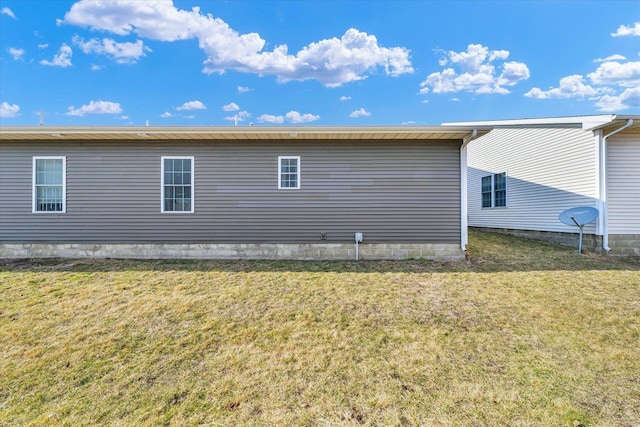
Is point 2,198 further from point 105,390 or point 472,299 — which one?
point 472,299

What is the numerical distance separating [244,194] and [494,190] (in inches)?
389

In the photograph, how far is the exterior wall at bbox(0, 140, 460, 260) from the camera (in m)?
7.11

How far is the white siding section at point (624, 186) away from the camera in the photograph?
7375mm

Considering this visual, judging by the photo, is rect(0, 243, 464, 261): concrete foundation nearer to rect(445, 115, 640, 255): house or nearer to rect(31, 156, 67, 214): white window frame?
rect(31, 156, 67, 214): white window frame

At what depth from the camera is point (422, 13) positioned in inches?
448

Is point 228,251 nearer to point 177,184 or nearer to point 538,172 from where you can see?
point 177,184

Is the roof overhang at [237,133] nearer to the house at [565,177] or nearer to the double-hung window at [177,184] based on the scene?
the double-hung window at [177,184]

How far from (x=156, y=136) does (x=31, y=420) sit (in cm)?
594

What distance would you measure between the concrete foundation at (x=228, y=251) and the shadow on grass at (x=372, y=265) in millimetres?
287

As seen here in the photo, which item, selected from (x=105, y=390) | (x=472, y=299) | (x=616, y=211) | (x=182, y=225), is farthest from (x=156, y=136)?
(x=616, y=211)

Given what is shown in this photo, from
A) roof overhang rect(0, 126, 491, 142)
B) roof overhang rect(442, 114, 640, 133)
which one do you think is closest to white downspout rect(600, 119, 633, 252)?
roof overhang rect(442, 114, 640, 133)

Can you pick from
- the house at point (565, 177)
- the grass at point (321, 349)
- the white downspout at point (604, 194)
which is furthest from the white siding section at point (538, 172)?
the grass at point (321, 349)

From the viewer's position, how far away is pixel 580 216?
7504 millimetres

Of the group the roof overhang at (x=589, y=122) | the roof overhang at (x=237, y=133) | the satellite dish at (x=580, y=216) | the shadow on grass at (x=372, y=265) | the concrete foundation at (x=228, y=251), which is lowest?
the shadow on grass at (x=372, y=265)
